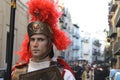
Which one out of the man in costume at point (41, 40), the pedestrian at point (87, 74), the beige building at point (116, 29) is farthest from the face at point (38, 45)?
the beige building at point (116, 29)

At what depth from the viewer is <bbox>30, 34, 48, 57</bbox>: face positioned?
3.87 m

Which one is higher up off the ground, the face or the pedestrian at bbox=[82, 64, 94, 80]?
the face

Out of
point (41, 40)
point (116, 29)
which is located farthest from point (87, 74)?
point (116, 29)

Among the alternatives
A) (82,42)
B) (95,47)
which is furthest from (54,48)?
(95,47)

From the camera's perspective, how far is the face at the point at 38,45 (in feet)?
12.7

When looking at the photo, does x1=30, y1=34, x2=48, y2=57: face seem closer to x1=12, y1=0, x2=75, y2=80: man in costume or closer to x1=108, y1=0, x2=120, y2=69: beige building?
x1=12, y1=0, x2=75, y2=80: man in costume

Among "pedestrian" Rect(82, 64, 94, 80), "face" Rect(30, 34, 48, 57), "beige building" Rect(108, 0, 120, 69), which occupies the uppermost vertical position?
"beige building" Rect(108, 0, 120, 69)

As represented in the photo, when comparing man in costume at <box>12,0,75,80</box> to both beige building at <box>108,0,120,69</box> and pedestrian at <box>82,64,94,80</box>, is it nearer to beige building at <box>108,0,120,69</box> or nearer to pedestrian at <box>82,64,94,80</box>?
pedestrian at <box>82,64,94,80</box>

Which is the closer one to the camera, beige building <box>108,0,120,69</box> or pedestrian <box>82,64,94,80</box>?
pedestrian <box>82,64,94,80</box>

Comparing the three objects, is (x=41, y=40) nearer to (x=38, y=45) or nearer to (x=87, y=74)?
(x=38, y=45)

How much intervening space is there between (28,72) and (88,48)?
5647 inches

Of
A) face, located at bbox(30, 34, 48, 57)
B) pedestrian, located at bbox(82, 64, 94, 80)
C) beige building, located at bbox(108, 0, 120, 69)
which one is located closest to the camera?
face, located at bbox(30, 34, 48, 57)

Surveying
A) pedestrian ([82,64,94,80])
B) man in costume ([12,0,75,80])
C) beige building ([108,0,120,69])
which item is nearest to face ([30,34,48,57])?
man in costume ([12,0,75,80])

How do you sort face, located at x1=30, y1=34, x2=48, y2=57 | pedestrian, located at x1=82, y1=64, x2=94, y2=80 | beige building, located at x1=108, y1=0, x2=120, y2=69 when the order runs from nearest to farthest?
face, located at x1=30, y1=34, x2=48, y2=57, pedestrian, located at x1=82, y1=64, x2=94, y2=80, beige building, located at x1=108, y1=0, x2=120, y2=69
